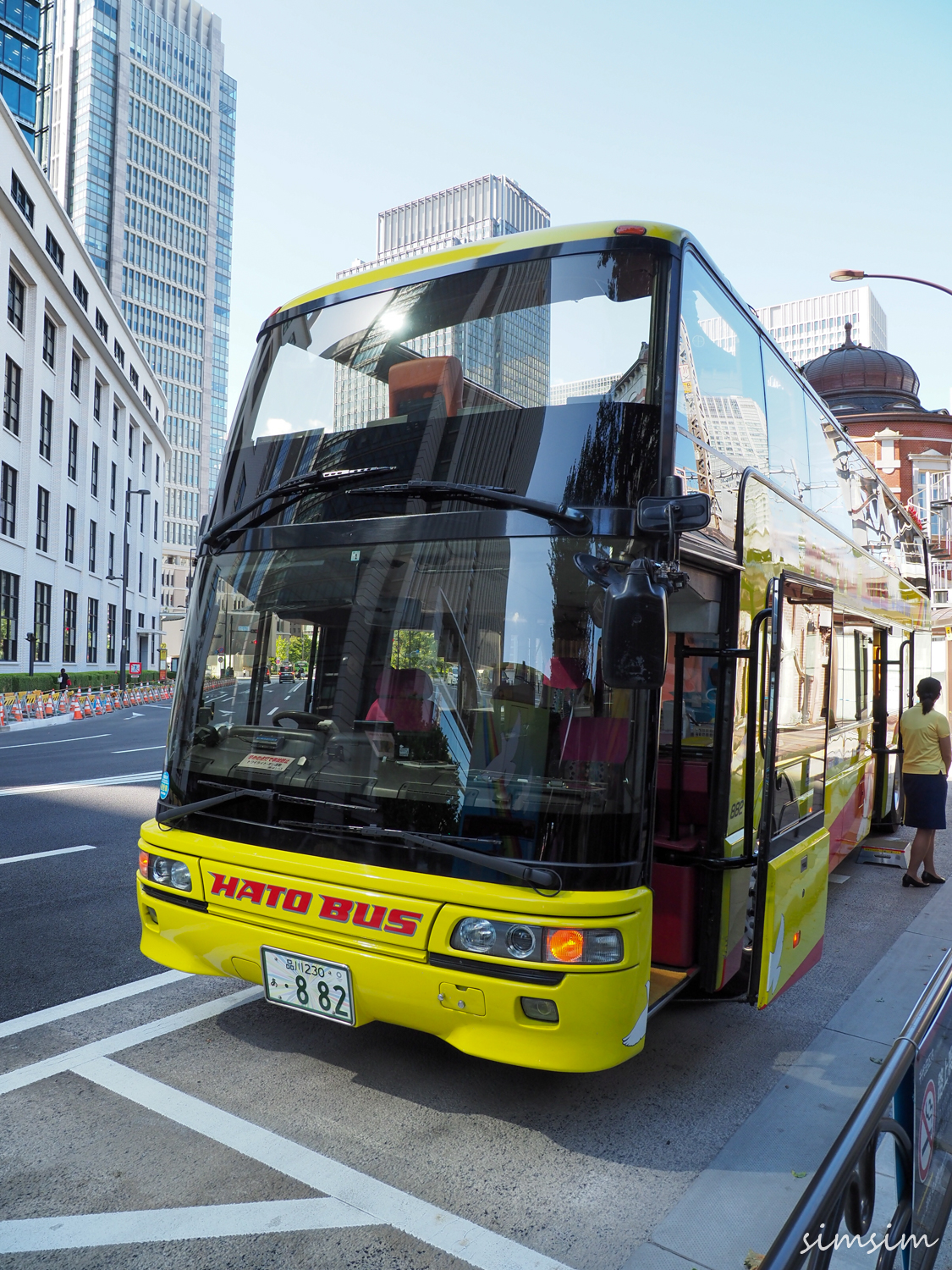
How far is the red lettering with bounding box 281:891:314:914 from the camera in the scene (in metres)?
3.61

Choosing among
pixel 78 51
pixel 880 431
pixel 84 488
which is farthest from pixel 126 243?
pixel 880 431

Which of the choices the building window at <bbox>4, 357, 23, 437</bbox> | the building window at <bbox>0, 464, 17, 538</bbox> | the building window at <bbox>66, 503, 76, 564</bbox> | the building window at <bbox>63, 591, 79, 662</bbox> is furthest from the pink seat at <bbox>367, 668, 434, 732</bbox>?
the building window at <bbox>66, 503, 76, 564</bbox>

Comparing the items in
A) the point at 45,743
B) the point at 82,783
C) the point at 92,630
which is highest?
the point at 92,630

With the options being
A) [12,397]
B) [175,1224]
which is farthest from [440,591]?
[12,397]

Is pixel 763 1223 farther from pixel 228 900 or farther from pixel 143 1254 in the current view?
pixel 228 900

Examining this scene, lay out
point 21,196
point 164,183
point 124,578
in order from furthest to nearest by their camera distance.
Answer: point 164,183, point 124,578, point 21,196

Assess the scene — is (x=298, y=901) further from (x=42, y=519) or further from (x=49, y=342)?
(x=49, y=342)

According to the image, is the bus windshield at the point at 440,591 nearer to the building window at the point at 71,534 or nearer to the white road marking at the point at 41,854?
the white road marking at the point at 41,854

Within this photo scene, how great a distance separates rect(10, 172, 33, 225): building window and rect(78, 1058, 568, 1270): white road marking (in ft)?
124

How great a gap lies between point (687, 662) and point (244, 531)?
7.34 feet

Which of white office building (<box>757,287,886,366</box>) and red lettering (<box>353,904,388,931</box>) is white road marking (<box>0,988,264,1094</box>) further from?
white office building (<box>757,287,886,366</box>)

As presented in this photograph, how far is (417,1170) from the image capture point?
3227 millimetres

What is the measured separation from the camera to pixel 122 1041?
4262mm

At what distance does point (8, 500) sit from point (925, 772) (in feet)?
118
